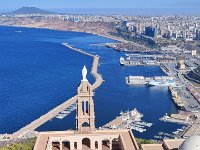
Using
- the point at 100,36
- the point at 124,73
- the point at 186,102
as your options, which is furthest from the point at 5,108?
the point at 100,36

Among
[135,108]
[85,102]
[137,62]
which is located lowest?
[137,62]

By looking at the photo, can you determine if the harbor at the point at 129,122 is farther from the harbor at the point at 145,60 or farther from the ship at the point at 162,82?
the harbor at the point at 145,60

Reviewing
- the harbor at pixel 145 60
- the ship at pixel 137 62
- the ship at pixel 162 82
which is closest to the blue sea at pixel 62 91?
the ship at pixel 162 82

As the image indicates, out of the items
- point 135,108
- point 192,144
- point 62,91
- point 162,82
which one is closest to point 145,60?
point 162,82

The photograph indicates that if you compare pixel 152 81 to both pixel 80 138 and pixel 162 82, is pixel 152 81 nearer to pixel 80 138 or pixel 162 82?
→ pixel 162 82

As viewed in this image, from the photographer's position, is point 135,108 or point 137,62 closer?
point 135,108
